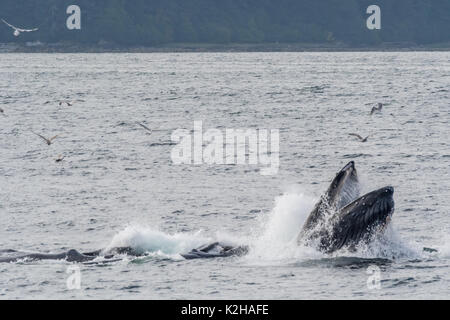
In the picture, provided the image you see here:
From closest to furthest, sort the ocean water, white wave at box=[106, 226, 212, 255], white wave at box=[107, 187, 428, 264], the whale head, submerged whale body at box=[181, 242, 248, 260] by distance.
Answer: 1. the whale head
2. the ocean water
3. white wave at box=[107, 187, 428, 264]
4. submerged whale body at box=[181, 242, 248, 260]
5. white wave at box=[106, 226, 212, 255]

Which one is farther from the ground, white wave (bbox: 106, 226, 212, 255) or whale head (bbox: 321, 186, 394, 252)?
whale head (bbox: 321, 186, 394, 252)

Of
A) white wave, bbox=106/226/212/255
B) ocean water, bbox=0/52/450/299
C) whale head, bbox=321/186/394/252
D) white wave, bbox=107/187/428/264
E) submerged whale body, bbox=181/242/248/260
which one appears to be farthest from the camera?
white wave, bbox=106/226/212/255

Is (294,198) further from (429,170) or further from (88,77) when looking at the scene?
(88,77)

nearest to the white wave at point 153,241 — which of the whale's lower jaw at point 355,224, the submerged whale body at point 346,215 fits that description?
the submerged whale body at point 346,215

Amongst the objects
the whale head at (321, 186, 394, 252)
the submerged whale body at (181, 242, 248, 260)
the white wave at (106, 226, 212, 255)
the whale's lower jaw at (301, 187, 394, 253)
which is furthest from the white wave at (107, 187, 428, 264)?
the whale head at (321, 186, 394, 252)

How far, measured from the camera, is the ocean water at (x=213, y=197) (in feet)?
98.0

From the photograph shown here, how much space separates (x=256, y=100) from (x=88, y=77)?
215 feet

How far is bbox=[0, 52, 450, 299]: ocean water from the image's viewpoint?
1176 inches

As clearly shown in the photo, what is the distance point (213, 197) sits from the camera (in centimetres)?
4756

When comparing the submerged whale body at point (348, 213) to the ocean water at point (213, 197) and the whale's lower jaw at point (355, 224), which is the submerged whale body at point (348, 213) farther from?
the ocean water at point (213, 197)

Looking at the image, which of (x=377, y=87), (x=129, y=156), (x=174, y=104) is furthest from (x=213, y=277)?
(x=377, y=87)

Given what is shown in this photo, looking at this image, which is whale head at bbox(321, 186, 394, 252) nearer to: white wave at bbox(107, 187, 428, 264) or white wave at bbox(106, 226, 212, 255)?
white wave at bbox(107, 187, 428, 264)

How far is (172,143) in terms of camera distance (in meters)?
74.1

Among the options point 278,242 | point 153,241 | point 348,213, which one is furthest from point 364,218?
point 153,241
